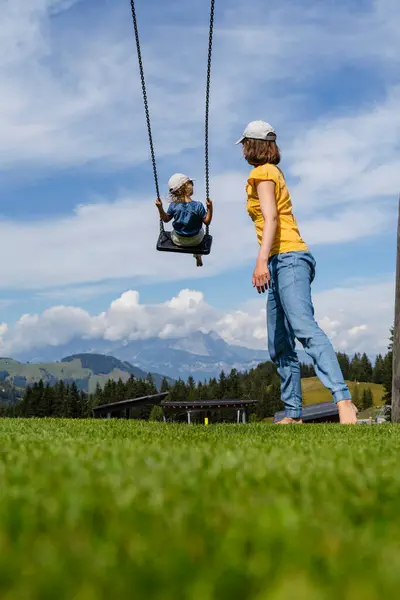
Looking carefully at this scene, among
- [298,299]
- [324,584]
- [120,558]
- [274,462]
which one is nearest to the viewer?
[324,584]

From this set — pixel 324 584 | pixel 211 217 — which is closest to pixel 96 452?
pixel 324 584

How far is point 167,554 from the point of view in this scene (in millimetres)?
1697

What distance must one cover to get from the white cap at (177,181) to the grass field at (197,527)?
28.4 ft

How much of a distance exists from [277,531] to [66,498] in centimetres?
84

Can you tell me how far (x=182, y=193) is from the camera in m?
12.1

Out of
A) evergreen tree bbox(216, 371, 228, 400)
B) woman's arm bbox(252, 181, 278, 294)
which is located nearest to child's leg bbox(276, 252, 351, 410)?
woman's arm bbox(252, 181, 278, 294)

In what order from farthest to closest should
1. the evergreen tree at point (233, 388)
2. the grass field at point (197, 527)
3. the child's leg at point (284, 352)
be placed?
the evergreen tree at point (233, 388) < the child's leg at point (284, 352) < the grass field at point (197, 527)

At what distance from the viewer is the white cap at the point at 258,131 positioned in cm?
881

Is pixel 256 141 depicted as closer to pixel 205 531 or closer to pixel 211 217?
pixel 211 217

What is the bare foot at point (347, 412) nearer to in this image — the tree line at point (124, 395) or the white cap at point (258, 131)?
the white cap at point (258, 131)

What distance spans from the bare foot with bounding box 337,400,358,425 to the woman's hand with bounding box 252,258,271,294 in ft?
5.39

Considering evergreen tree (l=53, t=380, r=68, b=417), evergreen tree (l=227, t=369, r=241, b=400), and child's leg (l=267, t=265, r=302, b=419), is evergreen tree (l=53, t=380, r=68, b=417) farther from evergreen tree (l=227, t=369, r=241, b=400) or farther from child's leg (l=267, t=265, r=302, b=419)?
child's leg (l=267, t=265, r=302, b=419)

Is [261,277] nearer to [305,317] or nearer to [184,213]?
[305,317]

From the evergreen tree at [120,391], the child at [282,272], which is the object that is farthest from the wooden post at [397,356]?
the evergreen tree at [120,391]
